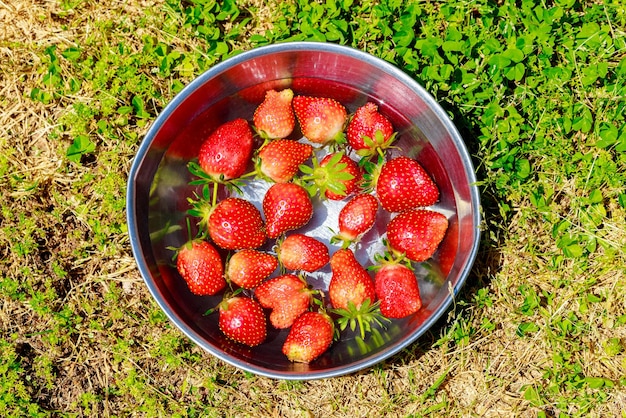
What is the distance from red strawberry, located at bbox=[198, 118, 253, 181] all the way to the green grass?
0.91 ft

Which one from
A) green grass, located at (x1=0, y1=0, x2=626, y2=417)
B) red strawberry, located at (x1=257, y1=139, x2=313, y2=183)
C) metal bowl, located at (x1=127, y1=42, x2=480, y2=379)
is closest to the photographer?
metal bowl, located at (x1=127, y1=42, x2=480, y2=379)

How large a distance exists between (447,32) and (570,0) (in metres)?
0.34

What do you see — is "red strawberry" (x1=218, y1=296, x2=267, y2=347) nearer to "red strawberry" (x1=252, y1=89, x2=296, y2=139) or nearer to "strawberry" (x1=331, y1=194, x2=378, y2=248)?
"strawberry" (x1=331, y1=194, x2=378, y2=248)

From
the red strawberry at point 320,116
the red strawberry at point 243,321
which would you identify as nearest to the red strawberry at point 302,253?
the red strawberry at point 243,321

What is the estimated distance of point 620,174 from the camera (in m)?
1.86

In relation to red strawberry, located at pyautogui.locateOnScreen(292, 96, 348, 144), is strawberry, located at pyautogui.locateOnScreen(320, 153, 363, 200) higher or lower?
lower

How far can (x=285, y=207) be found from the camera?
1682mm

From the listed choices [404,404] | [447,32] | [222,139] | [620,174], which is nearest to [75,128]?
[222,139]

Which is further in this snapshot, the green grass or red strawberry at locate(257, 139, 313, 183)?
the green grass

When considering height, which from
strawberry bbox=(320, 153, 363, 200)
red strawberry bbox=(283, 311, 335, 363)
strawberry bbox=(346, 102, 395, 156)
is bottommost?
red strawberry bbox=(283, 311, 335, 363)

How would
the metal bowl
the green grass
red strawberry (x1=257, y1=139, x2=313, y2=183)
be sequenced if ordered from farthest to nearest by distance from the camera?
Answer: 1. the green grass
2. red strawberry (x1=257, y1=139, x2=313, y2=183)
3. the metal bowl

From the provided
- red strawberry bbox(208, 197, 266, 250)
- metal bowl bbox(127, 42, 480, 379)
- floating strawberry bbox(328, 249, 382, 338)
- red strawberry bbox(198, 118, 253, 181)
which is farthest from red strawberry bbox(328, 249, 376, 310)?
red strawberry bbox(198, 118, 253, 181)

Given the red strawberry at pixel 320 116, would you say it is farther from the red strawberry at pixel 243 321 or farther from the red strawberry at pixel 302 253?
the red strawberry at pixel 243 321

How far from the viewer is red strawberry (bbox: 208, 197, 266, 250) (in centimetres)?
167
